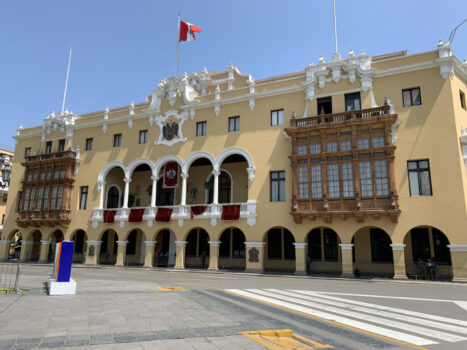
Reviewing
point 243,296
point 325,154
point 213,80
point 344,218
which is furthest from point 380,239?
point 213,80

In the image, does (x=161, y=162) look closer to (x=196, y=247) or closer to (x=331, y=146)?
(x=196, y=247)

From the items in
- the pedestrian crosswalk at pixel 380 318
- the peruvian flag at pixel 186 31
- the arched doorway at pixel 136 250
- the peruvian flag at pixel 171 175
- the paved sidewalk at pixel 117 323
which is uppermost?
the peruvian flag at pixel 186 31

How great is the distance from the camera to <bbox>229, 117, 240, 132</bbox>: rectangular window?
30859 mm

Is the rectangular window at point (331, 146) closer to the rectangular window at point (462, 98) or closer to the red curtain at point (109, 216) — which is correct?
the rectangular window at point (462, 98)

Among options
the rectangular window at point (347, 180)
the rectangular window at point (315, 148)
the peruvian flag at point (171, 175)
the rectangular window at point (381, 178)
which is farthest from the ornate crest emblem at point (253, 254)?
the rectangular window at point (381, 178)

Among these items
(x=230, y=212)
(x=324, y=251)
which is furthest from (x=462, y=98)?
(x=230, y=212)

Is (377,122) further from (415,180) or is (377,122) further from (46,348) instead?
(46,348)

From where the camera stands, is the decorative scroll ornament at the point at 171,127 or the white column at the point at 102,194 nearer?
the decorative scroll ornament at the point at 171,127

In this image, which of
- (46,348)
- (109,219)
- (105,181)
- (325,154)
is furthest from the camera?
(105,181)

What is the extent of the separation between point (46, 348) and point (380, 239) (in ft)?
82.5

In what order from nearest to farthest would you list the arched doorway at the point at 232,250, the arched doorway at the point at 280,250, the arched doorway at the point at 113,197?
1. the arched doorway at the point at 280,250
2. the arched doorway at the point at 232,250
3. the arched doorway at the point at 113,197

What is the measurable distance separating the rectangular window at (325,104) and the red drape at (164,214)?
15915 mm

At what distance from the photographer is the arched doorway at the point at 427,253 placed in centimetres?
2343

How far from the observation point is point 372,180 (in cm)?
2389
